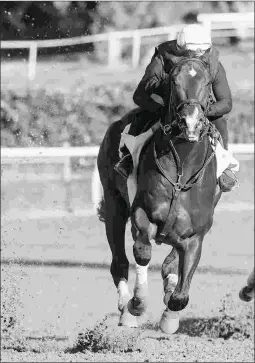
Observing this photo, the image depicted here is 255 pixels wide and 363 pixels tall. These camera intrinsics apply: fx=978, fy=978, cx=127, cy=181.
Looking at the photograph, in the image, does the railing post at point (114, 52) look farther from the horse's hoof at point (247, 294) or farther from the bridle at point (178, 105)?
the bridle at point (178, 105)

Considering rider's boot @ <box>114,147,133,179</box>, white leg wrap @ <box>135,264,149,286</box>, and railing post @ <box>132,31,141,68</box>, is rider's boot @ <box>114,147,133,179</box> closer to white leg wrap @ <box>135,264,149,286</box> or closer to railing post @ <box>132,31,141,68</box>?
white leg wrap @ <box>135,264,149,286</box>

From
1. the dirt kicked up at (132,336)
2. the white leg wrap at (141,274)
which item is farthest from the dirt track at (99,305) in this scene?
the white leg wrap at (141,274)

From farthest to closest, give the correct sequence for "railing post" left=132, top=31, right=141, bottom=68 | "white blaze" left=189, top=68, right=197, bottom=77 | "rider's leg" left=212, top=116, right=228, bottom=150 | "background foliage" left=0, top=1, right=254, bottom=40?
"background foliage" left=0, top=1, right=254, bottom=40 < "railing post" left=132, top=31, right=141, bottom=68 < "rider's leg" left=212, top=116, right=228, bottom=150 < "white blaze" left=189, top=68, right=197, bottom=77

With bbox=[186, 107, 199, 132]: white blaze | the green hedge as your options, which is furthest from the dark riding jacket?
the green hedge

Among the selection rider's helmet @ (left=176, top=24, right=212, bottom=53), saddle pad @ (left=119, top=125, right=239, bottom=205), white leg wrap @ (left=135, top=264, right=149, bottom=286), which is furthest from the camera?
saddle pad @ (left=119, top=125, right=239, bottom=205)

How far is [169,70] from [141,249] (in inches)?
45.5

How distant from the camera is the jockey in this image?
602cm

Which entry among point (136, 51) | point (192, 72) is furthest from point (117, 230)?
point (136, 51)

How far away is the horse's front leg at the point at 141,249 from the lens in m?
6.18

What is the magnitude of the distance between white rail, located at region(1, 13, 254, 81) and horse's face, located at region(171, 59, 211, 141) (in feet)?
18.3

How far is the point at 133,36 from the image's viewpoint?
12.7 meters

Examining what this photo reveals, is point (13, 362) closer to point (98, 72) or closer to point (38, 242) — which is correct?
point (38, 242)

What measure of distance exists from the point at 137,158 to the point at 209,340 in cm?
197

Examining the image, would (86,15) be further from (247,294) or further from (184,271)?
(184,271)
